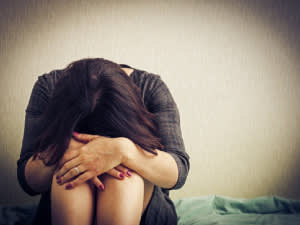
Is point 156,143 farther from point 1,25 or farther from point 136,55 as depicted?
point 1,25

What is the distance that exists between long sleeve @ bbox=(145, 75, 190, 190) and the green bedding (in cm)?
29

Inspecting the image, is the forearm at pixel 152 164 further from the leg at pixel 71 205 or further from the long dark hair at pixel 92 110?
the leg at pixel 71 205

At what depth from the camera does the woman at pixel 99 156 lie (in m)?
0.64

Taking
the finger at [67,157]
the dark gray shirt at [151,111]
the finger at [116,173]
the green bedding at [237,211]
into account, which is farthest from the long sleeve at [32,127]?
the green bedding at [237,211]

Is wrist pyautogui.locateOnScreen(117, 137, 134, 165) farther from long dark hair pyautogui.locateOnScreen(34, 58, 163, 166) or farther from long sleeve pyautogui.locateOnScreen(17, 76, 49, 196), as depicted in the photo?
long sleeve pyautogui.locateOnScreen(17, 76, 49, 196)

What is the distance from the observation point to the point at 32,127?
799 mm

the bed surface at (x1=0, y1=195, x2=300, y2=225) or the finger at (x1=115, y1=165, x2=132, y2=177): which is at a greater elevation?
the finger at (x1=115, y1=165, x2=132, y2=177)

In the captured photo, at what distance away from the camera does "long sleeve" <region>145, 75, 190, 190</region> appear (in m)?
0.77

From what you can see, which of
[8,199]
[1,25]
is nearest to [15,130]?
[8,199]

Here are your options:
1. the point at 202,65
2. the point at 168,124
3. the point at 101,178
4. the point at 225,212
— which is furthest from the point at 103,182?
the point at 202,65

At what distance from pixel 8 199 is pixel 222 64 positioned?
1272 mm

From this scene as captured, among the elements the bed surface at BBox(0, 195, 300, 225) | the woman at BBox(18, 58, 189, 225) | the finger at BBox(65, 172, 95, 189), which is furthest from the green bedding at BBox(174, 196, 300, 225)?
the finger at BBox(65, 172, 95, 189)

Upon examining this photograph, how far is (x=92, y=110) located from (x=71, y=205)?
0.23 metres

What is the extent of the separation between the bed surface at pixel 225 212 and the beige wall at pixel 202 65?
31 centimetres
